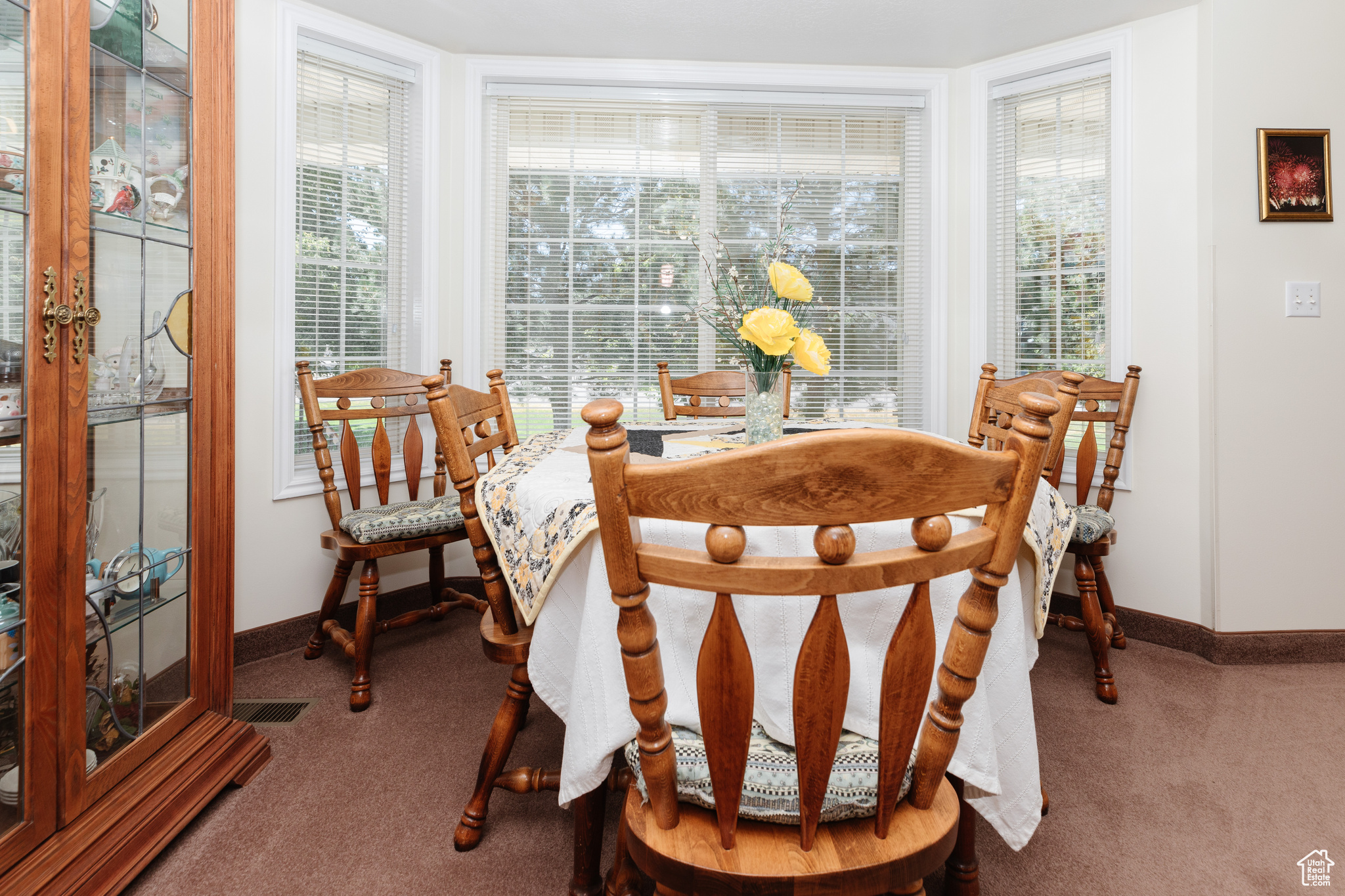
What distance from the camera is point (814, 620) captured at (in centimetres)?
66

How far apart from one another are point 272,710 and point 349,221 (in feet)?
6.01

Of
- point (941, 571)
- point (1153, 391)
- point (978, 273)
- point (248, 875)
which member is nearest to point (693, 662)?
point (941, 571)

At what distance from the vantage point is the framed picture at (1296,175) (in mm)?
2240

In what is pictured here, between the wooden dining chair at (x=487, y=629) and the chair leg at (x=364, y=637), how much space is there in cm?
72

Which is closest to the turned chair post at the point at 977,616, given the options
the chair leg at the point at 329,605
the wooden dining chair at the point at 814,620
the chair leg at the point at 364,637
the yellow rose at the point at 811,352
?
the wooden dining chair at the point at 814,620

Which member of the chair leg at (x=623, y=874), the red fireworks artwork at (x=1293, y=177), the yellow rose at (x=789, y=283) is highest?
the red fireworks artwork at (x=1293, y=177)

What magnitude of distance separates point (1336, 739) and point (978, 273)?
2.03m

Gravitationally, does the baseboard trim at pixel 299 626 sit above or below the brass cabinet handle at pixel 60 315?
below

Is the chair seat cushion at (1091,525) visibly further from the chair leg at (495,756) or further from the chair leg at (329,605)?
the chair leg at (329,605)

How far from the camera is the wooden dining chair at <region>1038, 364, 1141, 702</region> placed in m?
2.06

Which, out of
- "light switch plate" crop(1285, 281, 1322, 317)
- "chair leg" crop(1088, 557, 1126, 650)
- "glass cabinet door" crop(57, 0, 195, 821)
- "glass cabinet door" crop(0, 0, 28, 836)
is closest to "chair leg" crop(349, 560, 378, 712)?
"glass cabinet door" crop(57, 0, 195, 821)

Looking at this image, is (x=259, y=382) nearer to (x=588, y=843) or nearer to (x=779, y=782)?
(x=588, y=843)

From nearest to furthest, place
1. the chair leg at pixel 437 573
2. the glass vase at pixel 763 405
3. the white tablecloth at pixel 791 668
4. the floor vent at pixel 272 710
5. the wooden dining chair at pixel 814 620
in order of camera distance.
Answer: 1. the wooden dining chair at pixel 814 620
2. the white tablecloth at pixel 791 668
3. the glass vase at pixel 763 405
4. the floor vent at pixel 272 710
5. the chair leg at pixel 437 573

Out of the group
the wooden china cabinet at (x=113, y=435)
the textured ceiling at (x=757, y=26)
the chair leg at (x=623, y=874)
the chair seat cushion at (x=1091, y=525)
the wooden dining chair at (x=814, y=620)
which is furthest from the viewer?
the textured ceiling at (x=757, y=26)
